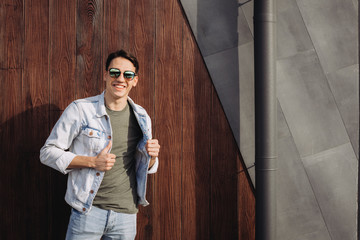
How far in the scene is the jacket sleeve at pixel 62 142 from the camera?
178 cm

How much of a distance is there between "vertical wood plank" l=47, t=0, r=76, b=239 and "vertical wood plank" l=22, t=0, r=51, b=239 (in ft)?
0.14

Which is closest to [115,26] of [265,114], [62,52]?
[62,52]

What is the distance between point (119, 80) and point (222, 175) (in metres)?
1.28

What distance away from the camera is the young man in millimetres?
1805

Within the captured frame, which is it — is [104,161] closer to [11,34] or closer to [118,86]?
[118,86]

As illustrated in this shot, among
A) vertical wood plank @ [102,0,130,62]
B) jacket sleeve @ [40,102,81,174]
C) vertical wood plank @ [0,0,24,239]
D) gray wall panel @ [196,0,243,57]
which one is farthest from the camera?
gray wall panel @ [196,0,243,57]

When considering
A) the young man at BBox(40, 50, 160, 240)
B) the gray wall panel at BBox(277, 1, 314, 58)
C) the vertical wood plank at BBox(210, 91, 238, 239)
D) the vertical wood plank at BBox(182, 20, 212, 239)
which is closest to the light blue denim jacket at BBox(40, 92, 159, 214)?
the young man at BBox(40, 50, 160, 240)

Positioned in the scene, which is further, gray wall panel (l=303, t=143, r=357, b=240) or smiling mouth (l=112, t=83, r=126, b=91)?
gray wall panel (l=303, t=143, r=357, b=240)

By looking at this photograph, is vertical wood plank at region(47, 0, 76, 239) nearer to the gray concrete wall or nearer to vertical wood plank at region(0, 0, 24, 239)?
vertical wood plank at region(0, 0, 24, 239)

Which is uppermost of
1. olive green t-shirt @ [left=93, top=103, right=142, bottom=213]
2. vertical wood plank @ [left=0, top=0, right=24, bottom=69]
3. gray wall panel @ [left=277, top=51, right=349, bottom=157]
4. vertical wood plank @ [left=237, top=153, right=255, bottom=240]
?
vertical wood plank @ [left=0, top=0, right=24, bottom=69]

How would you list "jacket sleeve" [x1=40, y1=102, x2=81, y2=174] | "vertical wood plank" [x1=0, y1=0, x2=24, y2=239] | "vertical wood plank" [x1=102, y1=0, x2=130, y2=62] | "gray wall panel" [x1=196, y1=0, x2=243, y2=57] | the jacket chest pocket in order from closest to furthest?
"jacket sleeve" [x1=40, y1=102, x2=81, y2=174], the jacket chest pocket, "vertical wood plank" [x1=0, y1=0, x2=24, y2=239], "vertical wood plank" [x1=102, y1=0, x2=130, y2=62], "gray wall panel" [x1=196, y1=0, x2=243, y2=57]

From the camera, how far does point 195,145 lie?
2.59 m

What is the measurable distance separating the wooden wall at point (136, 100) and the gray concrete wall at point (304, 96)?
0.18 metres

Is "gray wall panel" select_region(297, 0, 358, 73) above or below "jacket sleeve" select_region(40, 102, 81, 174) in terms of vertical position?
above
